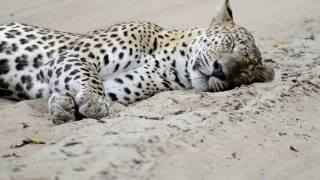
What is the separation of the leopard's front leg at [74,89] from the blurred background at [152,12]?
2.81 metres

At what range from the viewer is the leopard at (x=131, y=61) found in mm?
5492

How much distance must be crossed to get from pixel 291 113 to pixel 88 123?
144 cm

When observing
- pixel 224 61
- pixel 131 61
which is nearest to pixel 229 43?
pixel 224 61

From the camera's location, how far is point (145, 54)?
5859mm

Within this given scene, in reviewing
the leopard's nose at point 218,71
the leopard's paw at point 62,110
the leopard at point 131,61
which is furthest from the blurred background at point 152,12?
the leopard's paw at point 62,110

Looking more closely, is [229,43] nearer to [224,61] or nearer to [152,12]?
[224,61]

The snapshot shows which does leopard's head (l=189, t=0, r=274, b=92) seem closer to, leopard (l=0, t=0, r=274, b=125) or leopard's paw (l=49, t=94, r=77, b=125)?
leopard (l=0, t=0, r=274, b=125)

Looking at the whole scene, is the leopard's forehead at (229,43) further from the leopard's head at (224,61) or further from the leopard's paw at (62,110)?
the leopard's paw at (62,110)

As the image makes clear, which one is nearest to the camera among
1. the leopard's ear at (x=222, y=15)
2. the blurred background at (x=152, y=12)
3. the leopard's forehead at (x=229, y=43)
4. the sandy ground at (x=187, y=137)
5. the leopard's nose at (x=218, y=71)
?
the sandy ground at (x=187, y=137)

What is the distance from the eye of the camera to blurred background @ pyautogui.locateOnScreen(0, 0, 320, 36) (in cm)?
846

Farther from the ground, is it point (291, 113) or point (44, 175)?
point (44, 175)

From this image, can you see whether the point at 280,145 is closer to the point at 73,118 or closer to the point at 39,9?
the point at 73,118

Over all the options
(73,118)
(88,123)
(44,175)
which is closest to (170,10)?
(73,118)

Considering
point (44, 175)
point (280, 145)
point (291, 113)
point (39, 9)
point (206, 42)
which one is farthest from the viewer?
point (39, 9)
